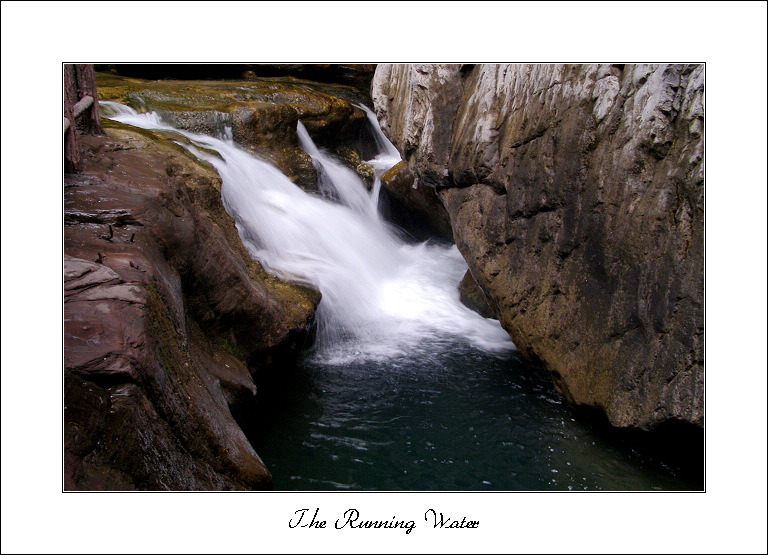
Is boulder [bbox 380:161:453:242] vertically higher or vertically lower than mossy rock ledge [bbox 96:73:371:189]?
lower

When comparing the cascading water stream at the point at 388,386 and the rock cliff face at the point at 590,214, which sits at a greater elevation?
the rock cliff face at the point at 590,214

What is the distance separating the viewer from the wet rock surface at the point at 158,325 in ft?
9.19

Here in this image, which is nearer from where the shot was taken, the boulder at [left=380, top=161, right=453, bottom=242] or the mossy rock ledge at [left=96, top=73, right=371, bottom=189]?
the mossy rock ledge at [left=96, top=73, right=371, bottom=189]

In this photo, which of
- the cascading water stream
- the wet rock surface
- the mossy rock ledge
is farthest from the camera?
the mossy rock ledge

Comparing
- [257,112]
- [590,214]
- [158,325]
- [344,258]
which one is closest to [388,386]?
[590,214]

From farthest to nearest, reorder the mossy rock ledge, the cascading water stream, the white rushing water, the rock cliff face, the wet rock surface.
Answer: the mossy rock ledge → the white rushing water → the cascading water stream → the rock cliff face → the wet rock surface

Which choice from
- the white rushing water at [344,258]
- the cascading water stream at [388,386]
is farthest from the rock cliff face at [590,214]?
the white rushing water at [344,258]

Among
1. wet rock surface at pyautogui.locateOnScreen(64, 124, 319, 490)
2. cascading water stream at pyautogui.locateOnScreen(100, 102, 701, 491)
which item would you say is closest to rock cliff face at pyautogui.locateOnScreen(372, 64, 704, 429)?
cascading water stream at pyautogui.locateOnScreen(100, 102, 701, 491)

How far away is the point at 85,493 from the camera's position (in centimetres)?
258

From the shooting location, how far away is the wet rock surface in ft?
9.19

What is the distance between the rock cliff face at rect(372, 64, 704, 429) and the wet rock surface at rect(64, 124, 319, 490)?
2429 mm

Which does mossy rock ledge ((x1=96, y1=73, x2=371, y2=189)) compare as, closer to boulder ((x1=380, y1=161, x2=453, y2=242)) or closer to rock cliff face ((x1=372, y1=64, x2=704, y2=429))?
boulder ((x1=380, y1=161, x2=453, y2=242))

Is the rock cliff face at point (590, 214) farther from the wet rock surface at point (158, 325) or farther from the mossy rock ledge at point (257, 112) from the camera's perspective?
the mossy rock ledge at point (257, 112)

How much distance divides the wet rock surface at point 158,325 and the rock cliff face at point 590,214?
7.97 feet
